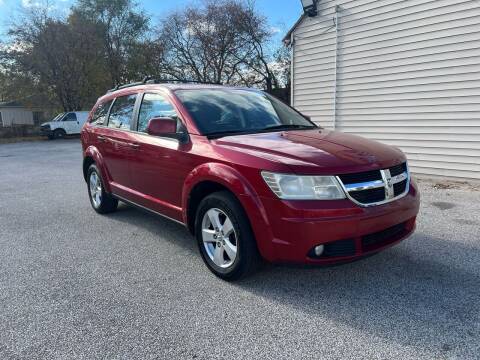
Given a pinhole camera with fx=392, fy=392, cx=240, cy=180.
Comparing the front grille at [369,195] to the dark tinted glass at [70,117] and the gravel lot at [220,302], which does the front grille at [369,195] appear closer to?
the gravel lot at [220,302]

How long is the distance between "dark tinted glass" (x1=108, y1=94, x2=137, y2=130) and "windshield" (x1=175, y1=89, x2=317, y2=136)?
984 mm

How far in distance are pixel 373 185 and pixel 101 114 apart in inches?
166

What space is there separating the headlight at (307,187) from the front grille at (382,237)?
45cm

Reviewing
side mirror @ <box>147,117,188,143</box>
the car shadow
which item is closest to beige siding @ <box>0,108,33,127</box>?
side mirror @ <box>147,117,188,143</box>

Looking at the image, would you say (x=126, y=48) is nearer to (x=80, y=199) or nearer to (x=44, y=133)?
(x=44, y=133)

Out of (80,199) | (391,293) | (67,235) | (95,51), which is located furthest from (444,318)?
(95,51)

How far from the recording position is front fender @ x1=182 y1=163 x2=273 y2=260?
3.00 metres

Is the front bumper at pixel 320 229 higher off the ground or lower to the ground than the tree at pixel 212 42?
lower

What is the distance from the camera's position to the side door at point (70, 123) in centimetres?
2691

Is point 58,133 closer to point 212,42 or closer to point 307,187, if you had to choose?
point 212,42

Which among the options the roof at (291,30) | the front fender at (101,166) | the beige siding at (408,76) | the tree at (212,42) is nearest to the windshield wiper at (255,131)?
the front fender at (101,166)

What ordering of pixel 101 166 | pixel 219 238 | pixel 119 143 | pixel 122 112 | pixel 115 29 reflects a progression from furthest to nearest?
pixel 115 29
pixel 101 166
pixel 122 112
pixel 119 143
pixel 219 238

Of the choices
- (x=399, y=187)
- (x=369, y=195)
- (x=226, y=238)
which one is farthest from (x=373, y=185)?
(x=226, y=238)

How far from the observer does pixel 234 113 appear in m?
4.10
